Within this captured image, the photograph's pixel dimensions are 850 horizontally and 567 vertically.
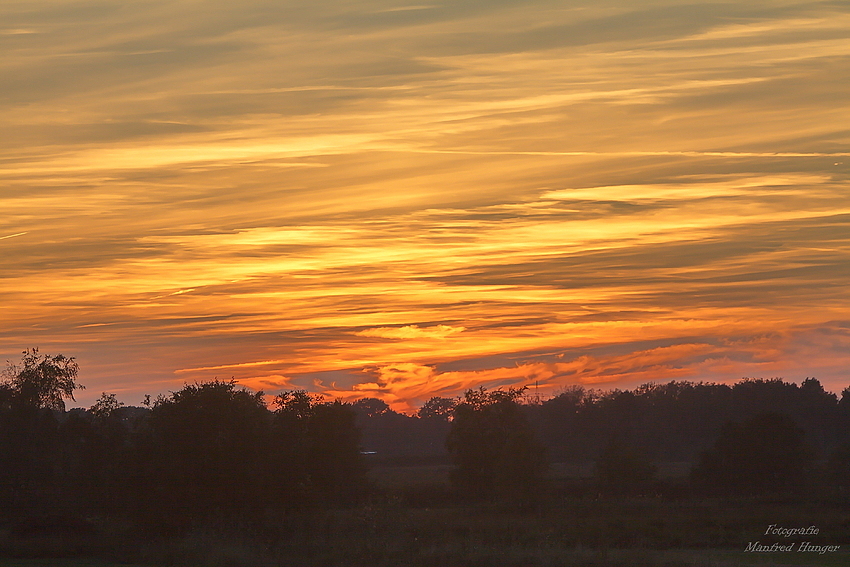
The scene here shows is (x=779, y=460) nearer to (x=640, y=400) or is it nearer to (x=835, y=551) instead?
(x=835, y=551)

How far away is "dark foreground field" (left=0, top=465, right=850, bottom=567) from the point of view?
119 ft

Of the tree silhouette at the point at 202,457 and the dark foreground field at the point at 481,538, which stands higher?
the tree silhouette at the point at 202,457

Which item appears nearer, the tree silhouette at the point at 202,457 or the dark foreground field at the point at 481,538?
the dark foreground field at the point at 481,538

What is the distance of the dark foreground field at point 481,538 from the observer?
1426 inches

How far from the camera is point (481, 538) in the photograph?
48.9 m

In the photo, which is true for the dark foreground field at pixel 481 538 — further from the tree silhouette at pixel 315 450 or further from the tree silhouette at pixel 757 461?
the tree silhouette at pixel 757 461

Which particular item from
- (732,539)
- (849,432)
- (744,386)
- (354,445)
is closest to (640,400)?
(744,386)

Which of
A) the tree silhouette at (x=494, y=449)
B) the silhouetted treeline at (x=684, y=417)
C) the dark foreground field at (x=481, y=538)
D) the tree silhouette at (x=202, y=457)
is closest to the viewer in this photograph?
the dark foreground field at (x=481, y=538)

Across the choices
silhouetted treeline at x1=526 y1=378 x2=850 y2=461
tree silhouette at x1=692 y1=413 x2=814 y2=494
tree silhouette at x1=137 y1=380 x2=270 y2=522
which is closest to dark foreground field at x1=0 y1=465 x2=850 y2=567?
tree silhouette at x1=137 y1=380 x2=270 y2=522

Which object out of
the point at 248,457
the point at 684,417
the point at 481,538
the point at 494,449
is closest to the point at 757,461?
the point at 494,449

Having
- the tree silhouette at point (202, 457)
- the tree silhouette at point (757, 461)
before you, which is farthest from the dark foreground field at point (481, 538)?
the tree silhouette at point (757, 461)

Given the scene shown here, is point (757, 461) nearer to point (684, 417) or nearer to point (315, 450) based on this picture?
point (315, 450)

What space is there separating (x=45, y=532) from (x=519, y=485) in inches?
1580

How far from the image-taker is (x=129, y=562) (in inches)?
1569
